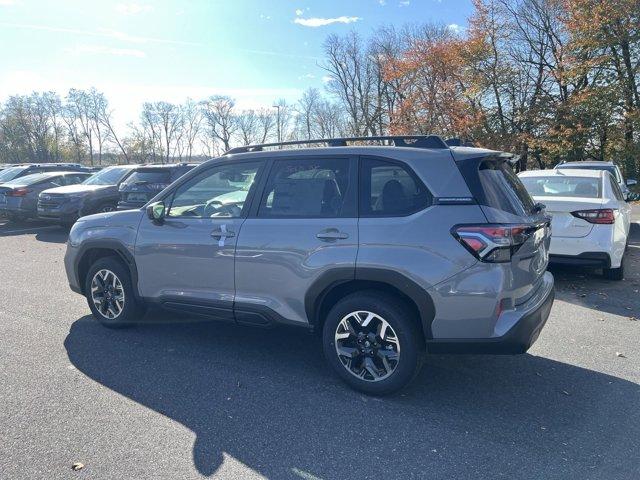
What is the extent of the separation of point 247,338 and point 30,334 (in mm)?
2140

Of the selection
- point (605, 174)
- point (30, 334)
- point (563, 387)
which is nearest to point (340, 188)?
point (563, 387)

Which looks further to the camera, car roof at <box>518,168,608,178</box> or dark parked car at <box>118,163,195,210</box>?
dark parked car at <box>118,163,195,210</box>

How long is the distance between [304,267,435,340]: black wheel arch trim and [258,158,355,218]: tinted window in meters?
0.44

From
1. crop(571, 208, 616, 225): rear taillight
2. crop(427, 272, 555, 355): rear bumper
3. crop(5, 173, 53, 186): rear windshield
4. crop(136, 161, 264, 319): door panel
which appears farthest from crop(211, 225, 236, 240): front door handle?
crop(5, 173, 53, 186): rear windshield

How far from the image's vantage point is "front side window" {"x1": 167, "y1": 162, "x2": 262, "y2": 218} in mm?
4027

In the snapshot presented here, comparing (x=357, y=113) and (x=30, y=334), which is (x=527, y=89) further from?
(x=357, y=113)

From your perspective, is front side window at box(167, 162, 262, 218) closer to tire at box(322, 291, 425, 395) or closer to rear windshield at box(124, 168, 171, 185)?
tire at box(322, 291, 425, 395)

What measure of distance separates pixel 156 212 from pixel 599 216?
518 cm

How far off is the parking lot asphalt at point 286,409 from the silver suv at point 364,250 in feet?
1.39

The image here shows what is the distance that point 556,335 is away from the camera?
15.4 feet

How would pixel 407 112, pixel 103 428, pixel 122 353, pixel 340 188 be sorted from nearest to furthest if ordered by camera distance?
pixel 103 428
pixel 340 188
pixel 122 353
pixel 407 112

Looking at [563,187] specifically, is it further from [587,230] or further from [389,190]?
[389,190]

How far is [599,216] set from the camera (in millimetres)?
5918

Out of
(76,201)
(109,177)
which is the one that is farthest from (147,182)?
(109,177)
